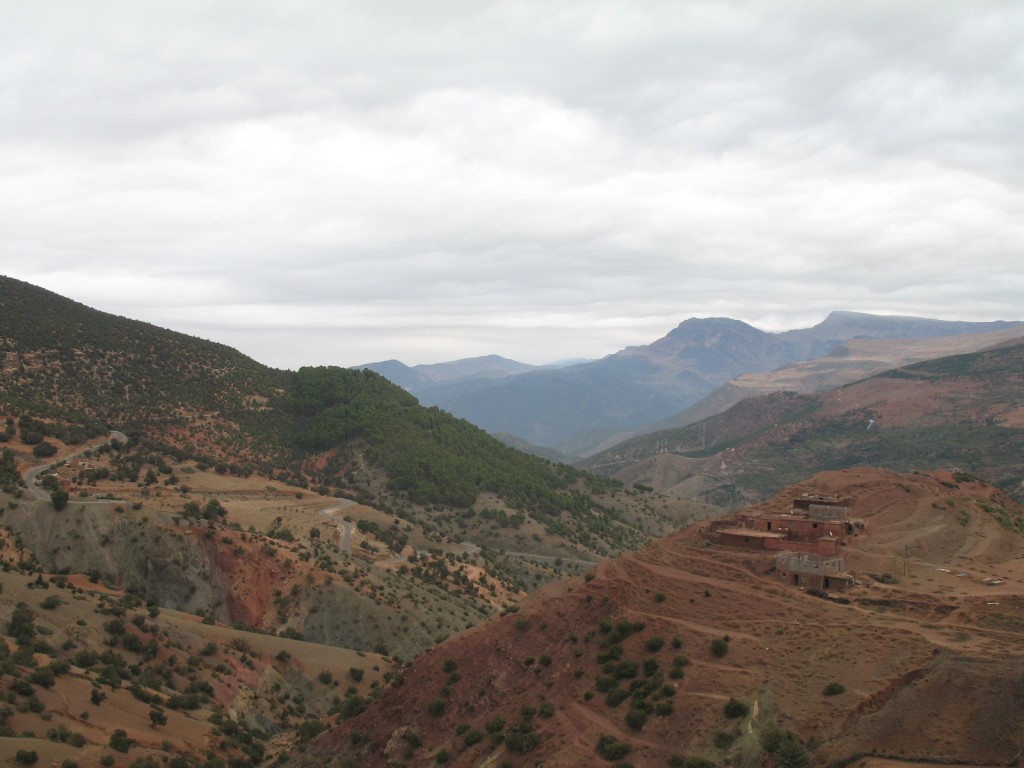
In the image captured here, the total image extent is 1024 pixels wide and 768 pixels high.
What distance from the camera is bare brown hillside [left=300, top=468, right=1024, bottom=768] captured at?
23.5 meters

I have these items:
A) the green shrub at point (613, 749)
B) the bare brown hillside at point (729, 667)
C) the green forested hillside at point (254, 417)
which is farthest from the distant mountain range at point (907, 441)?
the green shrub at point (613, 749)

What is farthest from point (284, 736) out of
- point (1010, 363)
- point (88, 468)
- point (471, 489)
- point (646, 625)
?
point (1010, 363)

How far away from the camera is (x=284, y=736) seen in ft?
124

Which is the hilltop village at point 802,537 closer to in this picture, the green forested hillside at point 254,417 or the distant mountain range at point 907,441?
the green forested hillside at point 254,417

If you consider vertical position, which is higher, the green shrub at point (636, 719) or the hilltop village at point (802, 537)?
the hilltop village at point (802, 537)

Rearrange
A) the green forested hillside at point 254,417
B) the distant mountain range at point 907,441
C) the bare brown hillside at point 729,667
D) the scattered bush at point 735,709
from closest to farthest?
the bare brown hillside at point 729,667
the scattered bush at point 735,709
the green forested hillside at point 254,417
the distant mountain range at point 907,441

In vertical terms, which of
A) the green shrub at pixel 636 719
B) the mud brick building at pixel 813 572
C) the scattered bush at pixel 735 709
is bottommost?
the green shrub at pixel 636 719

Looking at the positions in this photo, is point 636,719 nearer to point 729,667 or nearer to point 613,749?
point 613,749

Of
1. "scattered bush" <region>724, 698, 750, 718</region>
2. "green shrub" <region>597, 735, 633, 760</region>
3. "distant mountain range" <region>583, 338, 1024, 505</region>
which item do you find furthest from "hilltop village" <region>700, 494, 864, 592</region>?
"distant mountain range" <region>583, 338, 1024, 505</region>

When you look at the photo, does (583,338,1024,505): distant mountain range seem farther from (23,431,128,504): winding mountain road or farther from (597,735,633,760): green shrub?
(597,735,633,760): green shrub

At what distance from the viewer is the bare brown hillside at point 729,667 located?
23.5 m

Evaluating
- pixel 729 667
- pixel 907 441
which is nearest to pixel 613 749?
pixel 729 667

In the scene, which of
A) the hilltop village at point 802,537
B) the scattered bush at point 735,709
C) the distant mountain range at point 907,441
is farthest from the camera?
the distant mountain range at point 907,441

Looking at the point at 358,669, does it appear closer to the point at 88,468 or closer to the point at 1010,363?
the point at 88,468
